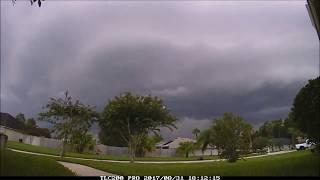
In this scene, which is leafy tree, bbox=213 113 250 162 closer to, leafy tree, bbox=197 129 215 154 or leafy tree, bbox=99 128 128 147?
leafy tree, bbox=197 129 215 154

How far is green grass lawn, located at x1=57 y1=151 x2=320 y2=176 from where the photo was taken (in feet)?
45.2

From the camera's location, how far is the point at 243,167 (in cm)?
1446

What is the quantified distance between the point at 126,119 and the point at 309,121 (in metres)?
6.64

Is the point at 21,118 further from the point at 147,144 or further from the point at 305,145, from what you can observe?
the point at 305,145

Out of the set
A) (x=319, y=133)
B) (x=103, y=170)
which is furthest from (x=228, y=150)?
(x=103, y=170)

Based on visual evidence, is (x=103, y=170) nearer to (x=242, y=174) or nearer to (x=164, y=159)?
(x=164, y=159)

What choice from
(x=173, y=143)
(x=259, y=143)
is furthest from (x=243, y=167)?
(x=173, y=143)

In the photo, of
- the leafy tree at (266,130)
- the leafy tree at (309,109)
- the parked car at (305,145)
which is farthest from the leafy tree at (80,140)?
the parked car at (305,145)

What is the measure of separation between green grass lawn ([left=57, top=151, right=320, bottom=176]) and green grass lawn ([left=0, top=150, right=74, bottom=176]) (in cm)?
221

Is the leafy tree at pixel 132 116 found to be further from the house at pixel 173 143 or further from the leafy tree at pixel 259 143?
the leafy tree at pixel 259 143

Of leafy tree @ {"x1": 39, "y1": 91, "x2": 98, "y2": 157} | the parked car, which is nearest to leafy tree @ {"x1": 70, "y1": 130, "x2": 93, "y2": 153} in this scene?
leafy tree @ {"x1": 39, "y1": 91, "x2": 98, "y2": 157}

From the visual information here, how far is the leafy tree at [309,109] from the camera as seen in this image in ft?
49.6

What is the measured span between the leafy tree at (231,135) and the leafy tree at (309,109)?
1895mm

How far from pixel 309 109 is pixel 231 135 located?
2917mm
